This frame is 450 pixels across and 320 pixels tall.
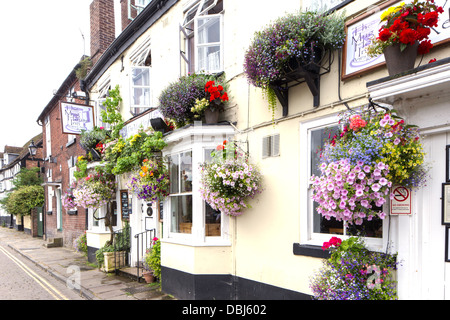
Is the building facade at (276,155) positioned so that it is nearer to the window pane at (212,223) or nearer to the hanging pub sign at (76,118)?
the window pane at (212,223)

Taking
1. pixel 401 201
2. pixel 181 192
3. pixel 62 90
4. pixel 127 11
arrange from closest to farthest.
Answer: pixel 401 201
pixel 181 192
pixel 127 11
pixel 62 90

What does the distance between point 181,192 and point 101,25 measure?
361 inches

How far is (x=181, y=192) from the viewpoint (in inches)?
259

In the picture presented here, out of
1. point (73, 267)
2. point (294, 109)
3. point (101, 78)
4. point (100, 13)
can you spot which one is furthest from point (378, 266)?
point (100, 13)

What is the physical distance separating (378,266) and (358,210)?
641mm

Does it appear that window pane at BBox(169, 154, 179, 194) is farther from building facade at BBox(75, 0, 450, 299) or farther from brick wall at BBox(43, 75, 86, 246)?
brick wall at BBox(43, 75, 86, 246)

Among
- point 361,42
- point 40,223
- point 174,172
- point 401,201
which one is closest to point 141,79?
point 174,172

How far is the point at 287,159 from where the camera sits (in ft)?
16.1

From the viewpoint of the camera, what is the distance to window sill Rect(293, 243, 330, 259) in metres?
4.19

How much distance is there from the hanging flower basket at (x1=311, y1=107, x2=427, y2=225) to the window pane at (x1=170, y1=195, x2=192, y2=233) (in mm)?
3510

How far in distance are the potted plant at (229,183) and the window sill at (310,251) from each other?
1.07m

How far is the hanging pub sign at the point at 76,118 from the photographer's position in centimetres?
1065

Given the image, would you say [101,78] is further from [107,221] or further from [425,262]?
[425,262]

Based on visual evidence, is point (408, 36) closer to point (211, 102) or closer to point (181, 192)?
point (211, 102)
